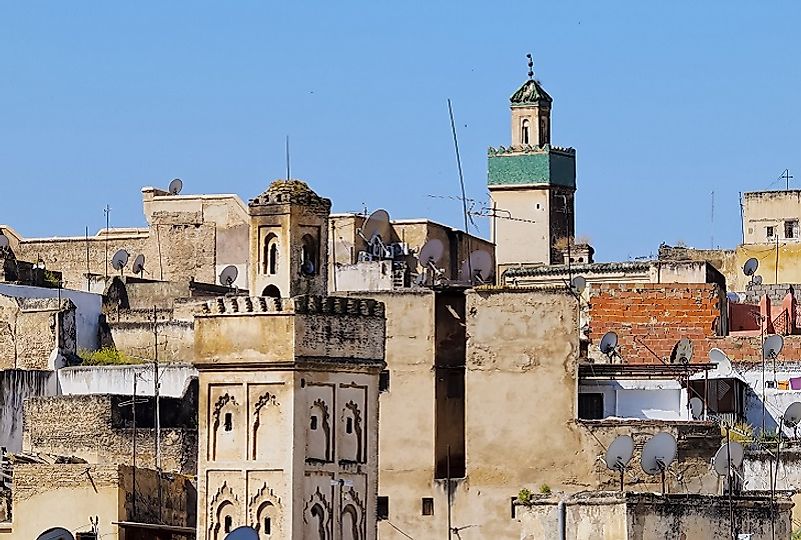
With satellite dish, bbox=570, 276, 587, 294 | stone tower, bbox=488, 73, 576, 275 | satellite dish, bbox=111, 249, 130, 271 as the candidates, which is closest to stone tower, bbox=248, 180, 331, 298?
satellite dish, bbox=570, 276, 587, 294

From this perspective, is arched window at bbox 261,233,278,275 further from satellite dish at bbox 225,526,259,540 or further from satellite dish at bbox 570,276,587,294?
satellite dish at bbox 570,276,587,294

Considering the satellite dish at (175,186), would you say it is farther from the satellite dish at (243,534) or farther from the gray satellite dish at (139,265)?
the satellite dish at (243,534)

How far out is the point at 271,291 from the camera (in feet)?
99.7

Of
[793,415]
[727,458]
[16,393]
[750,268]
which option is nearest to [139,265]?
[16,393]

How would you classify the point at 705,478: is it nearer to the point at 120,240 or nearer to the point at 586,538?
the point at 586,538

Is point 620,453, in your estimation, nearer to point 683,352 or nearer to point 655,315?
point 683,352

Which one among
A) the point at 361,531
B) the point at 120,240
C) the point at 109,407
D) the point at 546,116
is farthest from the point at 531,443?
the point at 546,116

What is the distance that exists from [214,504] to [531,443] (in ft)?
31.9

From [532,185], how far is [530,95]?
4060 millimetres

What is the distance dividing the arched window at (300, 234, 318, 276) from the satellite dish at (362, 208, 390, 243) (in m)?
14.2

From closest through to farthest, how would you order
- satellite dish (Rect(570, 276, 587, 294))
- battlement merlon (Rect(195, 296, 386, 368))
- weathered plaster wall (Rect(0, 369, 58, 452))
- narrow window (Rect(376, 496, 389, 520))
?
battlement merlon (Rect(195, 296, 386, 368)) < narrow window (Rect(376, 496, 389, 520)) < weathered plaster wall (Rect(0, 369, 58, 452)) < satellite dish (Rect(570, 276, 587, 294))

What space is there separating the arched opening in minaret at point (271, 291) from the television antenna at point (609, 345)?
1083 centimetres

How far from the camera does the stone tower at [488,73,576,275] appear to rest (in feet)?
232

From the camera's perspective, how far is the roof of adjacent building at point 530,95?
250 feet
